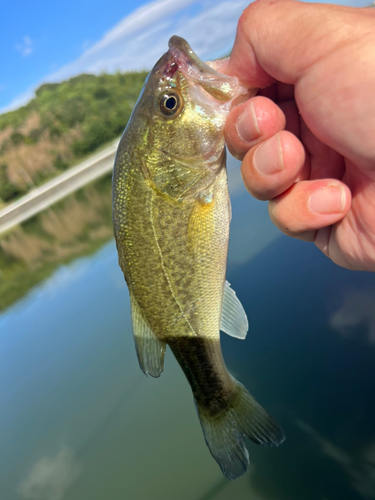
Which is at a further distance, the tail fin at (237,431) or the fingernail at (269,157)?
the tail fin at (237,431)

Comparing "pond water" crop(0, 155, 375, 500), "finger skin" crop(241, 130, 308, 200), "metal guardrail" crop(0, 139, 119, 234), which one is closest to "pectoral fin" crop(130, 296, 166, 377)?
"finger skin" crop(241, 130, 308, 200)

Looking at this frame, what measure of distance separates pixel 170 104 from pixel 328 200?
84 cm

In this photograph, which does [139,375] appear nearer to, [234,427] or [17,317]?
[234,427]

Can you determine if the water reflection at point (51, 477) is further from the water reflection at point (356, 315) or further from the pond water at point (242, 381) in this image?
the water reflection at point (356, 315)

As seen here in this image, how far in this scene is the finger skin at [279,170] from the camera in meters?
1.34

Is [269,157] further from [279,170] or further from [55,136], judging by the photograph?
[55,136]

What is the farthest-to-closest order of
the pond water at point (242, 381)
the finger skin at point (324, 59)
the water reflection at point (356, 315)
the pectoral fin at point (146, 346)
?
1. the water reflection at point (356, 315)
2. the pond water at point (242, 381)
3. the pectoral fin at point (146, 346)
4. the finger skin at point (324, 59)

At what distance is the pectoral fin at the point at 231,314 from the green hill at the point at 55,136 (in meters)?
38.0

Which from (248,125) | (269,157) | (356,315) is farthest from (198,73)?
(356,315)

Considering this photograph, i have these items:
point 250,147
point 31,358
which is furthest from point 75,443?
point 250,147

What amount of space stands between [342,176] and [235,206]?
4216mm

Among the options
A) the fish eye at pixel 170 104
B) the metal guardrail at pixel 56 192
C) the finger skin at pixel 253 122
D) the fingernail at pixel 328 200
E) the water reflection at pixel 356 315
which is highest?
the fish eye at pixel 170 104

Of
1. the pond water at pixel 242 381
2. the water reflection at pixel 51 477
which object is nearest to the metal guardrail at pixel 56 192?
the pond water at pixel 242 381

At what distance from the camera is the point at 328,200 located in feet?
4.59
